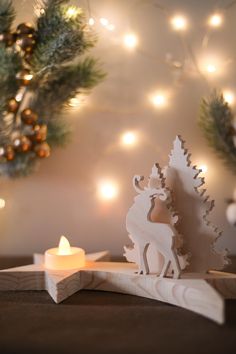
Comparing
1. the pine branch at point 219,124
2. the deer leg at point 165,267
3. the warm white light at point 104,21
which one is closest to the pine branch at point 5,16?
the warm white light at point 104,21

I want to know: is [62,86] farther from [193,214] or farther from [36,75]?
[193,214]

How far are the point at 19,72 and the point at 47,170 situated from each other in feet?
0.84

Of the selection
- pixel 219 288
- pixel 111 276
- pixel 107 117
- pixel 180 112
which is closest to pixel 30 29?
pixel 107 117

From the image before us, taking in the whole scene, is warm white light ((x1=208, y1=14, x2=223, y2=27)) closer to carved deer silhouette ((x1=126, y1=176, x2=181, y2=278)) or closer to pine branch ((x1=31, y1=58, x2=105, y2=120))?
pine branch ((x1=31, y1=58, x2=105, y2=120))

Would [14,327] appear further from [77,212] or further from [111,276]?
[77,212]

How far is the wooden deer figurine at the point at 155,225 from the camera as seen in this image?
2.30 feet

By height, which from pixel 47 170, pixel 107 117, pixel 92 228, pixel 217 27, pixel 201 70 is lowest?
pixel 92 228

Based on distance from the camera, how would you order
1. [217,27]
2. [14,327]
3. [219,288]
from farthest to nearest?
[217,27], [219,288], [14,327]

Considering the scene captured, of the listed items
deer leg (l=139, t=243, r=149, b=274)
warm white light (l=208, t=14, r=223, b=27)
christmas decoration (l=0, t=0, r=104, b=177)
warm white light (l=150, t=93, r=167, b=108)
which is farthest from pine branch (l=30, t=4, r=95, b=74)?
deer leg (l=139, t=243, r=149, b=274)

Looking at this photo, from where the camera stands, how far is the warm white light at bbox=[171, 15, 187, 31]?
927 millimetres

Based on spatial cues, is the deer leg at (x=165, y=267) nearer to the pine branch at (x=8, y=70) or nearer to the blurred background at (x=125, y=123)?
the blurred background at (x=125, y=123)

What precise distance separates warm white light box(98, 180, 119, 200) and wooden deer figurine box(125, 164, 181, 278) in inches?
8.3

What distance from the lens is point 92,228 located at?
3.16 feet

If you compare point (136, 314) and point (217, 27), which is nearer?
point (136, 314)
